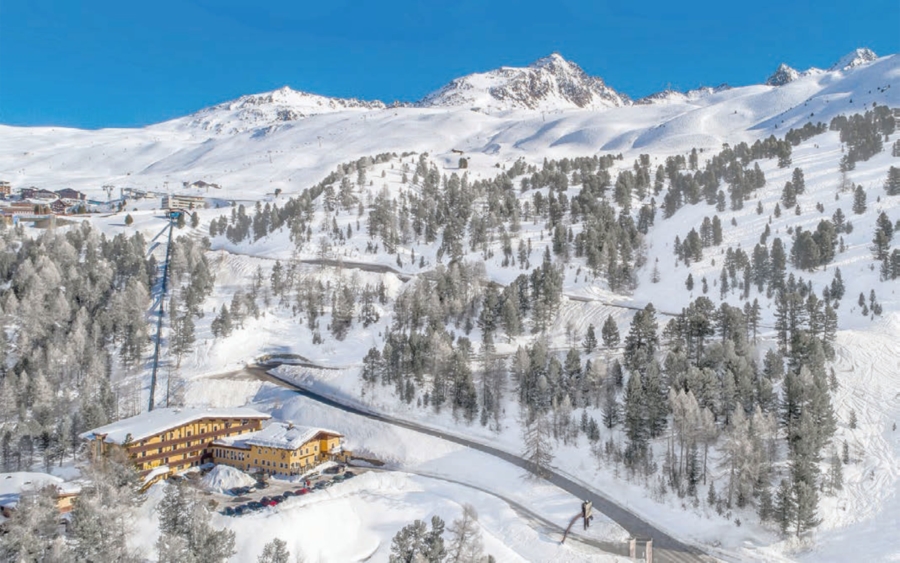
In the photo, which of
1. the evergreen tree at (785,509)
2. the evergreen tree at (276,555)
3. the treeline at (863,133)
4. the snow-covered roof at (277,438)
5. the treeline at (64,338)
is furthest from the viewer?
the treeline at (863,133)

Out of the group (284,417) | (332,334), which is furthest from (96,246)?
(284,417)

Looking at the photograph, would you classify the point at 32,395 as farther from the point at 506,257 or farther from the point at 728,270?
the point at 728,270

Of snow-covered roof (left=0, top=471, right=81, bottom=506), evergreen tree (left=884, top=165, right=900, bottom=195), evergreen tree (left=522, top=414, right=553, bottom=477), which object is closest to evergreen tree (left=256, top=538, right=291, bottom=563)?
snow-covered roof (left=0, top=471, right=81, bottom=506)

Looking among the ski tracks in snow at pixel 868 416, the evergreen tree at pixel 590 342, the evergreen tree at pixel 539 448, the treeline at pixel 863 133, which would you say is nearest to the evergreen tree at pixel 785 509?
the ski tracks in snow at pixel 868 416

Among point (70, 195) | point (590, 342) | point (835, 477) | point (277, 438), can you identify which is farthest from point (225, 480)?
point (70, 195)

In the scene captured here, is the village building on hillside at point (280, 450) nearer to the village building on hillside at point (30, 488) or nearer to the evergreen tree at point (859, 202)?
the village building on hillside at point (30, 488)

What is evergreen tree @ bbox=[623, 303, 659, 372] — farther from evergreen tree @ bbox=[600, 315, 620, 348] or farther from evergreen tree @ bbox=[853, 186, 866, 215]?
evergreen tree @ bbox=[853, 186, 866, 215]

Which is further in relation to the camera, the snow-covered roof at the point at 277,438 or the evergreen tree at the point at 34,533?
the snow-covered roof at the point at 277,438
